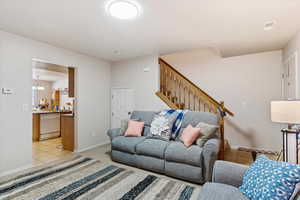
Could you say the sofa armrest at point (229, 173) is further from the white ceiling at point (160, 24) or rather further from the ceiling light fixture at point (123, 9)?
the ceiling light fixture at point (123, 9)

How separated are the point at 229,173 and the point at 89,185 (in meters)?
1.96

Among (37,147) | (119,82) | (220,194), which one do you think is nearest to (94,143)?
(37,147)

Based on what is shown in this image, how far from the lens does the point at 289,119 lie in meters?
1.83

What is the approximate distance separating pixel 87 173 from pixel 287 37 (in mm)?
4413

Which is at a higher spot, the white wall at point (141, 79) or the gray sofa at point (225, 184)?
the white wall at point (141, 79)

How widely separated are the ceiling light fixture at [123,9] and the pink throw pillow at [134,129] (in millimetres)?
2153

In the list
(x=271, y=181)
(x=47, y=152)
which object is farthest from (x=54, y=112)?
(x=271, y=181)

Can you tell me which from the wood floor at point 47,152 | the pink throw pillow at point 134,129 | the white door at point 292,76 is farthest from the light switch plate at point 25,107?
the white door at point 292,76

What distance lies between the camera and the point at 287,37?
2.89 m

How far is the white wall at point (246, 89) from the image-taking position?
374 cm

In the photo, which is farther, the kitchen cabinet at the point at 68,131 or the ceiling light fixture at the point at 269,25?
the kitchen cabinet at the point at 68,131

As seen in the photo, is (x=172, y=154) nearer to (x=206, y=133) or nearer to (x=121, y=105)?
(x=206, y=133)

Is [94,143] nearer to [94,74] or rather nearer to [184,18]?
[94,74]

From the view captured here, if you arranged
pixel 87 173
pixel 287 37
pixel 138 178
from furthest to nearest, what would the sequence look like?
pixel 287 37 < pixel 87 173 < pixel 138 178
